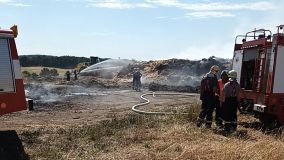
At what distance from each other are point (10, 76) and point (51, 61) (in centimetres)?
5801

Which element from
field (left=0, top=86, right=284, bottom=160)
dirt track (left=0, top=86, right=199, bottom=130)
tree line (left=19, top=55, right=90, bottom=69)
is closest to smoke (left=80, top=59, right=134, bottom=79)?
tree line (left=19, top=55, right=90, bottom=69)

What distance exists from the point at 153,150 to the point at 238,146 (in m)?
1.65

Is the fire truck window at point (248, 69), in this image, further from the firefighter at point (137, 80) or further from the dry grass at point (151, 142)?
the firefighter at point (137, 80)

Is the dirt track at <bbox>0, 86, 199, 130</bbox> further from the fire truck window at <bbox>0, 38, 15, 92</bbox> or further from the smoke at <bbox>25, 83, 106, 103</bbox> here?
the fire truck window at <bbox>0, 38, 15, 92</bbox>

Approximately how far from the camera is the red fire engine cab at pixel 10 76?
962 cm

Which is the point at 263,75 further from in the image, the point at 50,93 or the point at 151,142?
the point at 50,93

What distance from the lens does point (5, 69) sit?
9.70 m

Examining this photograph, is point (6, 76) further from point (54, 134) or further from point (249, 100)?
point (249, 100)

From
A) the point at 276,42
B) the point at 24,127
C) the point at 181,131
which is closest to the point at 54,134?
the point at 24,127

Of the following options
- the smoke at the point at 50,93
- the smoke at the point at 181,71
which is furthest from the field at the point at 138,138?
the smoke at the point at 181,71

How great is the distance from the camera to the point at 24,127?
12156mm

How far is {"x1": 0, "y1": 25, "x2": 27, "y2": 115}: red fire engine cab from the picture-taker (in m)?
9.62

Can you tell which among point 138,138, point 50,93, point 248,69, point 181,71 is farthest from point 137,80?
point 138,138

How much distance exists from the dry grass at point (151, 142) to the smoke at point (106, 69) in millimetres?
31910
